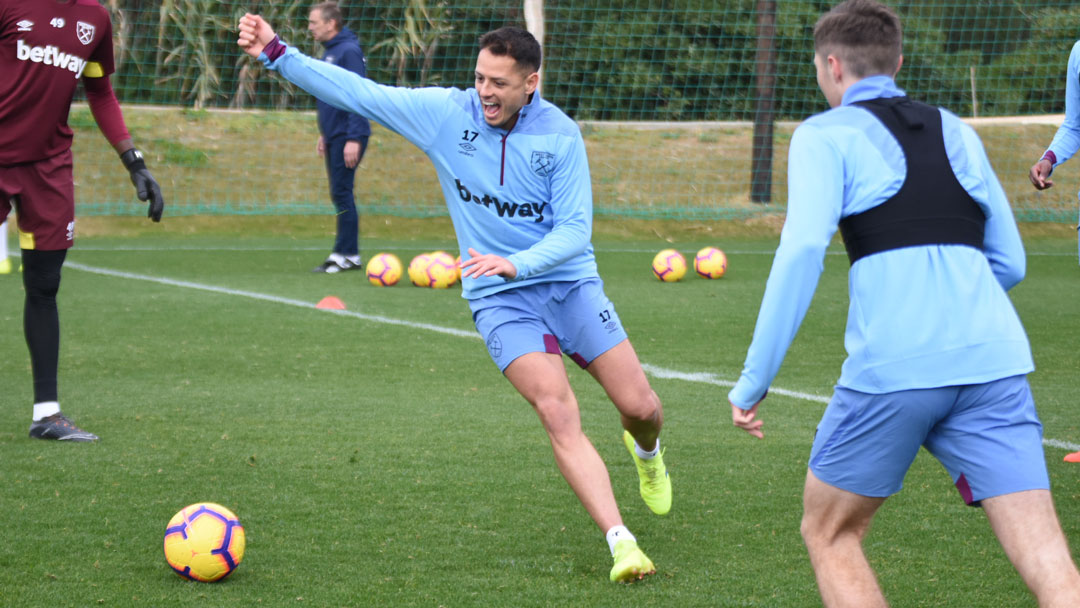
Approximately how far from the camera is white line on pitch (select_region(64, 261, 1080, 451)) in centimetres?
694

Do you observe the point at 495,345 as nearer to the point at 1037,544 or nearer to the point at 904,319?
the point at 904,319

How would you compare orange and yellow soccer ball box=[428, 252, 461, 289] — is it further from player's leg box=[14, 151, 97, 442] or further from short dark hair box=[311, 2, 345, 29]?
player's leg box=[14, 151, 97, 442]

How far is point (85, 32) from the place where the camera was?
581cm

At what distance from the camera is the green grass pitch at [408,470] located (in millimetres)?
4012

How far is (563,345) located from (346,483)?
4.04ft

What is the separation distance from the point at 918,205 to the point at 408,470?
3.11m

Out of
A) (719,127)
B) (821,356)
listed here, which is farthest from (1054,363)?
(719,127)

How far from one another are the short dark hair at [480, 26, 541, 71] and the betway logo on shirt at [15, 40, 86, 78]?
7.86 ft

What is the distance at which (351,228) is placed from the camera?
1233 centimetres

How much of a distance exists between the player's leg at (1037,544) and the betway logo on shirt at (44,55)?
15.3ft

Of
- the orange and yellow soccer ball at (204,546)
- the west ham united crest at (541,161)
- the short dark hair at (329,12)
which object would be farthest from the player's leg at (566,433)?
the short dark hair at (329,12)

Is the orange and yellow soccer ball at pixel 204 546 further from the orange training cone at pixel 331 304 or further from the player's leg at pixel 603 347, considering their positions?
the orange training cone at pixel 331 304

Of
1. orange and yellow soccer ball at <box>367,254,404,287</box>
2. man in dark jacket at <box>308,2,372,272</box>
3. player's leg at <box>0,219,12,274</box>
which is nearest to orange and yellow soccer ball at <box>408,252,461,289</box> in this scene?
A: orange and yellow soccer ball at <box>367,254,404,287</box>

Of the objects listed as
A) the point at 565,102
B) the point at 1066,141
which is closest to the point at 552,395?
the point at 1066,141
